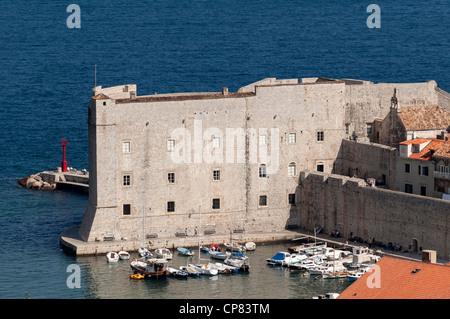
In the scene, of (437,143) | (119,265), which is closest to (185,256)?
(119,265)

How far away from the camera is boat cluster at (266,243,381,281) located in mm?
97000

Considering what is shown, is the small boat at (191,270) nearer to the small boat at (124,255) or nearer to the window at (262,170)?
the small boat at (124,255)

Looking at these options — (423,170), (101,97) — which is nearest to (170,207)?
(101,97)

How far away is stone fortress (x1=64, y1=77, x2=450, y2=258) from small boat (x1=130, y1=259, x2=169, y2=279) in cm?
716

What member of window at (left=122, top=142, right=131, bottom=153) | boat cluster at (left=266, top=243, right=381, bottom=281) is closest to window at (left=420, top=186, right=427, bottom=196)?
boat cluster at (left=266, top=243, right=381, bottom=281)

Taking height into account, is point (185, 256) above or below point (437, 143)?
below

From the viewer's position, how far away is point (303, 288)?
3706 inches

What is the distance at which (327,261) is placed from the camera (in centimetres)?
9969

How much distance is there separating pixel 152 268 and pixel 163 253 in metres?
4.77

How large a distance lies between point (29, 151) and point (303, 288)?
209 feet

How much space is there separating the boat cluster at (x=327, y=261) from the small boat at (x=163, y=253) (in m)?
6.95

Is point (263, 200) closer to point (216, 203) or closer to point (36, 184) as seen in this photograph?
point (216, 203)

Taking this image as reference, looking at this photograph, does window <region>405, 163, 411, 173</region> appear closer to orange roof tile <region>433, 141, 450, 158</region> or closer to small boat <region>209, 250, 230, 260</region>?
orange roof tile <region>433, 141, 450, 158</region>

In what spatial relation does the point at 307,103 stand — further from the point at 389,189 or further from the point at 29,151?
the point at 29,151
